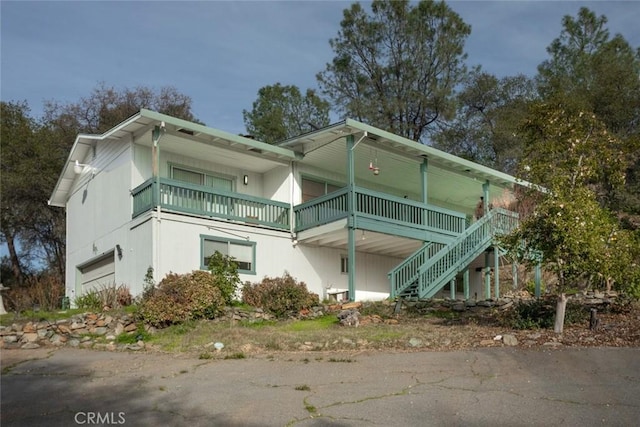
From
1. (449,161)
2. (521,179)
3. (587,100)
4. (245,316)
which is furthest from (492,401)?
(587,100)

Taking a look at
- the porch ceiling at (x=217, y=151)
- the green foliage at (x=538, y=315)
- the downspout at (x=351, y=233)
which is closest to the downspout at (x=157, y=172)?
the porch ceiling at (x=217, y=151)

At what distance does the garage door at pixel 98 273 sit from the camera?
20903 mm

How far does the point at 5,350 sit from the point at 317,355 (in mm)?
6051

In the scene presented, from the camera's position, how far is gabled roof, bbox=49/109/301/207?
18.4m

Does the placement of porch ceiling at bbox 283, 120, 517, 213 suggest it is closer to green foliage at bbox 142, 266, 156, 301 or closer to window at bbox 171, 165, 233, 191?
window at bbox 171, 165, 233, 191

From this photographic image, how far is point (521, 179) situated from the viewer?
1420cm

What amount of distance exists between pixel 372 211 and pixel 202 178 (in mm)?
5215

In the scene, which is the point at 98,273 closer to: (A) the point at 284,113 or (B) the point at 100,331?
(B) the point at 100,331

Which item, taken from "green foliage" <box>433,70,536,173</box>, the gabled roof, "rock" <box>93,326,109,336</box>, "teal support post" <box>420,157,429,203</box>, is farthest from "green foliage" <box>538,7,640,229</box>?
"rock" <box>93,326,109,336</box>

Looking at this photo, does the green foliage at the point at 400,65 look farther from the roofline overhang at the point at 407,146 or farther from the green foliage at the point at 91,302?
the green foliage at the point at 91,302

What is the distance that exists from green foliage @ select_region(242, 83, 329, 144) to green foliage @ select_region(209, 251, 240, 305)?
17642 mm

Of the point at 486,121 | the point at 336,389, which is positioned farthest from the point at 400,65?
the point at 336,389

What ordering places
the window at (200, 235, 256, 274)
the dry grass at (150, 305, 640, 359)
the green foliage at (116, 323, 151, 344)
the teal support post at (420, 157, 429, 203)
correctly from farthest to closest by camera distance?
the teal support post at (420, 157, 429, 203) < the window at (200, 235, 256, 274) < the green foliage at (116, 323, 151, 344) < the dry grass at (150, 305, 640, 359)

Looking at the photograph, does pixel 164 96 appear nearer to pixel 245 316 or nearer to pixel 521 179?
pixel 245 316
